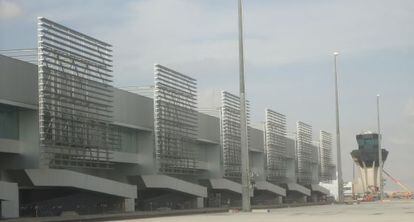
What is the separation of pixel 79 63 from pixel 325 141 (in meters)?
77.3

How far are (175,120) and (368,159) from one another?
75.1m

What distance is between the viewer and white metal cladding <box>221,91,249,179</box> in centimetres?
6962

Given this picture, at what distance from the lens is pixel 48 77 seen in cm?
3919

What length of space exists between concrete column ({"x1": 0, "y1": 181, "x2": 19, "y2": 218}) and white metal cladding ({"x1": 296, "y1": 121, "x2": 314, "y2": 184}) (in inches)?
2515

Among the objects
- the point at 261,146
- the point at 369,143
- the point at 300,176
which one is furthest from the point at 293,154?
the point at 369,143

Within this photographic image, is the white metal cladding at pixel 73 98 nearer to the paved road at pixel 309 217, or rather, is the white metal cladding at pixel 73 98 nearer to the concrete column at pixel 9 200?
the concrete column at pixel 9 200

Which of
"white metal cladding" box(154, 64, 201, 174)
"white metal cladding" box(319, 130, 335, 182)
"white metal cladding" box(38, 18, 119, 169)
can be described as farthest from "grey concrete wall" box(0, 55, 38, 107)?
"white metal cladding" box(319, 130, 335, 182)

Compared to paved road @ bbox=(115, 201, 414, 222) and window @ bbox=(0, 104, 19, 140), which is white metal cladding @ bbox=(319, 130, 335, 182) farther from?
window @ bbox=(0, 104, 19, 140)

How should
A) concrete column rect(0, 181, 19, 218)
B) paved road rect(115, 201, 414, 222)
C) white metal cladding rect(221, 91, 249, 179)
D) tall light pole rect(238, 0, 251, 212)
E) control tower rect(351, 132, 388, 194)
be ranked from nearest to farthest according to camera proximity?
paved road rect(115, 201, 414, 222), concrete column rect(0, 181, 19, 218), tall light pole rect(238, 0, 251, 212), white metal cladding rect(221, 91, 249, 179), control tower rect(351, 132, 388, 194)

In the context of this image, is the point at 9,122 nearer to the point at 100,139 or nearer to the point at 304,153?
the point at 100,139

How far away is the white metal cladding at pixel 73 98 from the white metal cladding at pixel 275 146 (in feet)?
130

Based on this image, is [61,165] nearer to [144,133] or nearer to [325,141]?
[144,133]

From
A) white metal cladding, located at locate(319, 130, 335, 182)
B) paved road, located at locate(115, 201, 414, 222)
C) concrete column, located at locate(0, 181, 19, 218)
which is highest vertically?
white metal cladding, located at locate(319, 130, 335, 182)

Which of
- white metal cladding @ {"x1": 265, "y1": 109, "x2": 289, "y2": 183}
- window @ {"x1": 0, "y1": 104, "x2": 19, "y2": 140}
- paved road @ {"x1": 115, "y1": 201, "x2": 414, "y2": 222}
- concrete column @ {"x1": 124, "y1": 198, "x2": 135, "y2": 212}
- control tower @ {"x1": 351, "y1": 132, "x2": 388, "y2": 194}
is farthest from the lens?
control tower @ {"x1": 351, "y1": 132, "x2": 388, "y2": 194}
